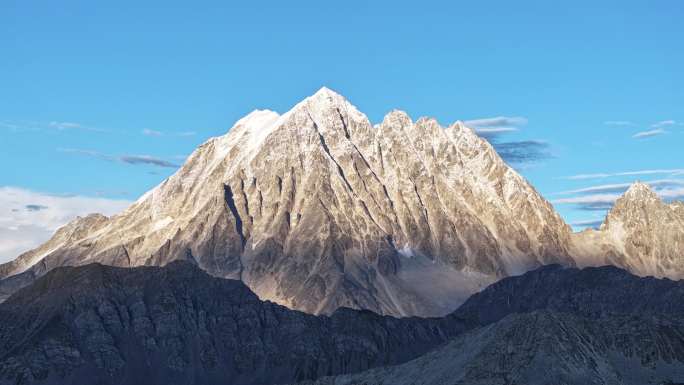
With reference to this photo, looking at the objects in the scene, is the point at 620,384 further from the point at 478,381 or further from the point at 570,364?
the point at 478,381

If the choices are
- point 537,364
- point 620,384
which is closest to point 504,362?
point 537,364

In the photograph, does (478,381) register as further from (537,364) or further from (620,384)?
(620,384)

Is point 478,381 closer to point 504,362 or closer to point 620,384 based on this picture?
point 504,362

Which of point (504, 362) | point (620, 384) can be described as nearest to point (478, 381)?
point (504, 362)

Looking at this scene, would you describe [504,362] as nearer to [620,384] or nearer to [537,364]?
[537,364]
